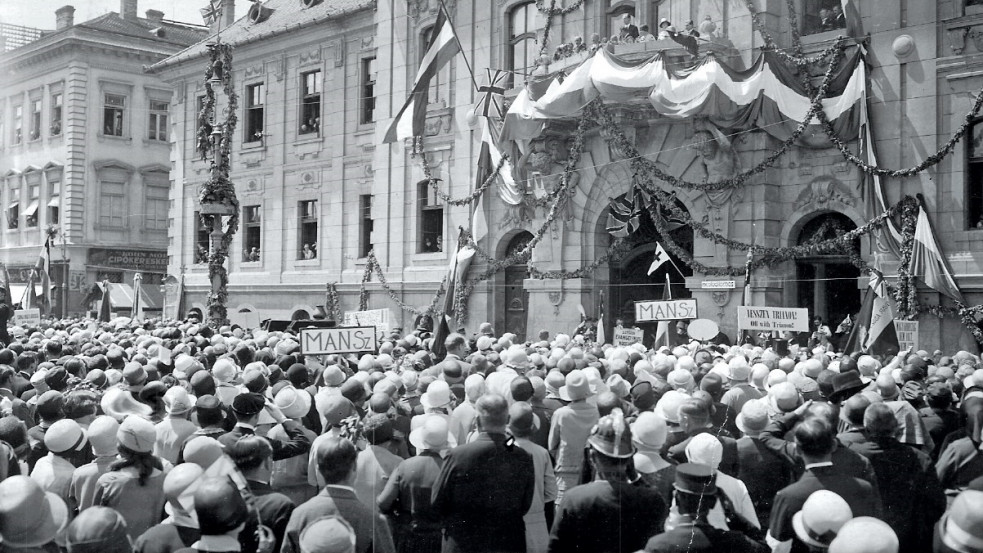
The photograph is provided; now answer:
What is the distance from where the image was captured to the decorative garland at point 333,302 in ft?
96.2

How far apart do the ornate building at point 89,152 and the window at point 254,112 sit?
13072 mm

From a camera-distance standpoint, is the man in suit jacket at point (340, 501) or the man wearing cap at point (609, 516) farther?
the man in suit jacket at point (340, 501)

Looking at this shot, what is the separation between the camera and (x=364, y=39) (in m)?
30.1

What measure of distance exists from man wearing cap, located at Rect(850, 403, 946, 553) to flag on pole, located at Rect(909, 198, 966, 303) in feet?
39.1

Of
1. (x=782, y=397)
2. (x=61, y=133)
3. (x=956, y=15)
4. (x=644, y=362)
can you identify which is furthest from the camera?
(x=61, y=133)

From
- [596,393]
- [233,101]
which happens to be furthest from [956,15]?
[233,101]

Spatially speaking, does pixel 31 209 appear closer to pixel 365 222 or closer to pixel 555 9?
pixel 365 222

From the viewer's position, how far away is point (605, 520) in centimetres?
498

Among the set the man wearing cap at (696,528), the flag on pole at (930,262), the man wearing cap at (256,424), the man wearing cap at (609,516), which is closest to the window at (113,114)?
the flag on pole at (930,262)

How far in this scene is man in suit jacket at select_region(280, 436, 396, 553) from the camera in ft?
16.9

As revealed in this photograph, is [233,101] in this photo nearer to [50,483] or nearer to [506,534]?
[50,483]

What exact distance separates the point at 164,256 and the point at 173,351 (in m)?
35.4

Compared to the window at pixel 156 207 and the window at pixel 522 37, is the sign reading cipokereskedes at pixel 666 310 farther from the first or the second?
the window at pixel 156 207

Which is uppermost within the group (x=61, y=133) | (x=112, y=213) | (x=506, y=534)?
(x=61, y=133)
